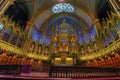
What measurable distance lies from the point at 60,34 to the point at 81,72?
11.3 meters

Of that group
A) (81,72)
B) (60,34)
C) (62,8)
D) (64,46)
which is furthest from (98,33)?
(81,72)

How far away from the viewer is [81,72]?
7.07m

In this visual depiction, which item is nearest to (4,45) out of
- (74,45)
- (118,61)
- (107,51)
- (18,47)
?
(18,47)

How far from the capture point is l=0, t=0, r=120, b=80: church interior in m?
14.1

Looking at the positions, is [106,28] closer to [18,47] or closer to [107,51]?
[107,51]

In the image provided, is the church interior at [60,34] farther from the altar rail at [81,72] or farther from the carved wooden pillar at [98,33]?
the altar rail at [81,72]

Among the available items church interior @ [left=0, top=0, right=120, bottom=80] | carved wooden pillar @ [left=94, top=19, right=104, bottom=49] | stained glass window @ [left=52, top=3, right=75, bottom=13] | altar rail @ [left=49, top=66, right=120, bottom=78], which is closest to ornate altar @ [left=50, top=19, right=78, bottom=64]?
church interior @ [left=0, top=0, right=120, bottom=80]

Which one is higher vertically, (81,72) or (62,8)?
(62,8)

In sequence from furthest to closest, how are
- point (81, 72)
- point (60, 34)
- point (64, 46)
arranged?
point (60, 34), point (64, 46), point (81, 72)

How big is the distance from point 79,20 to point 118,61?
1163cm

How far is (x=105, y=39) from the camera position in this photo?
15.6 metres

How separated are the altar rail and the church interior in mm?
183

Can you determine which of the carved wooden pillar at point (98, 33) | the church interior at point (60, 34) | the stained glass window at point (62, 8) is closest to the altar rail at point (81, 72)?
the church interior at point (60, 34)

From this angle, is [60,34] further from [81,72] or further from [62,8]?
[81,72]
